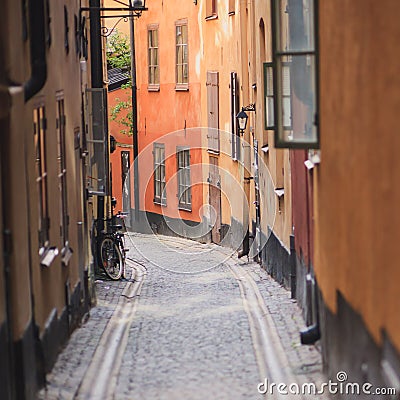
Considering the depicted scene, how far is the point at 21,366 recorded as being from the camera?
7.46 meters

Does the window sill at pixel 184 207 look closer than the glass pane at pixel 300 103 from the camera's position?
No

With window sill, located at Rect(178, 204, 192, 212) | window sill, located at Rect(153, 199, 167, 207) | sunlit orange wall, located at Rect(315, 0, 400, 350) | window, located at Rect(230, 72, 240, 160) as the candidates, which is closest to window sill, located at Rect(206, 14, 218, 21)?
window, located at Rect(230, 72, 240, 160)

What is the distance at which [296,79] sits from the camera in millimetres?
9266

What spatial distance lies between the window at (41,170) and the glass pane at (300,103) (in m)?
2.01

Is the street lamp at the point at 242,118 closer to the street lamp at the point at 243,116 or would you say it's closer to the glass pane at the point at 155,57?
the street lamp at the point at 243,116

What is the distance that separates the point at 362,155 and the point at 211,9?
17.3 m

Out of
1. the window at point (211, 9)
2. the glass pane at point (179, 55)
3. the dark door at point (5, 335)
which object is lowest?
the dark door at point (5, 335)

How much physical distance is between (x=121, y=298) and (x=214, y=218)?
29.7ft

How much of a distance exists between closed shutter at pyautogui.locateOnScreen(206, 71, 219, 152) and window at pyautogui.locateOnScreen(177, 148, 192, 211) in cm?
184

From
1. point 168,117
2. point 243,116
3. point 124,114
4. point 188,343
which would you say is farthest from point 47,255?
point 124,114

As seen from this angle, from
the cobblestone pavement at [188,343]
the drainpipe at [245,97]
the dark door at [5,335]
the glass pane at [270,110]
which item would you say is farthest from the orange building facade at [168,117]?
the dark door at [5,335]

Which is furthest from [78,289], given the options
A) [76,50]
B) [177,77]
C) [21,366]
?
[177,77]

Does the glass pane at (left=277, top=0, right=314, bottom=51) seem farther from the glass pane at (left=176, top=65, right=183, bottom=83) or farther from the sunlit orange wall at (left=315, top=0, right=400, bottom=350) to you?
the glass pane at (left=176, top=65, right=183, bottom=83)

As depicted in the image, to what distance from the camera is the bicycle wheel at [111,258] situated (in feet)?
52.8
